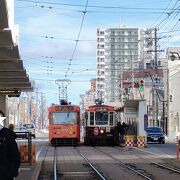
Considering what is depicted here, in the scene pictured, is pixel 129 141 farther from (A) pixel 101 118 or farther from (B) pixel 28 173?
(B) pixel 28 173

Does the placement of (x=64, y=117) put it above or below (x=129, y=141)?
above

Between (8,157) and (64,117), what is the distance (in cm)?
3446

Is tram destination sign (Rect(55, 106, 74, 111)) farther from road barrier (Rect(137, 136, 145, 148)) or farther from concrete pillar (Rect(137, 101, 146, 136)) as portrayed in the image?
road barrier (Rect(137, 136, 145, 148))

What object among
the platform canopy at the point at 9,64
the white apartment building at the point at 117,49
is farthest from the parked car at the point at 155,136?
the white apartment building at the point at 117,49

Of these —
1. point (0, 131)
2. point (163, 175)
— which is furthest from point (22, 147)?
point (0, 131)

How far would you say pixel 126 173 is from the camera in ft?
63.6

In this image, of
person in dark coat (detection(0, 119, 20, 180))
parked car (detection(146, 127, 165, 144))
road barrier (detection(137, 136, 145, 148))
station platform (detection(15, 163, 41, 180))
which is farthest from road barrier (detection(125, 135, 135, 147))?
person in dark coat (detection(0, 119, 20, 180))

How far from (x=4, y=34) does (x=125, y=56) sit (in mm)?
73661

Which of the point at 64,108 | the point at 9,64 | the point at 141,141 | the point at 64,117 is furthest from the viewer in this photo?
the point at 64,108

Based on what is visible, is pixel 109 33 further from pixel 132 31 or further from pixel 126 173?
pixel 126 173

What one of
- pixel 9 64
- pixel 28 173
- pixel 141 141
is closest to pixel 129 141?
pixel 141 141

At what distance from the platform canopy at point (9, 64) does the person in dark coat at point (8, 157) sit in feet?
14.9

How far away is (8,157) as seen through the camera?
7.60m

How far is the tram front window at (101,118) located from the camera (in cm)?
4247
